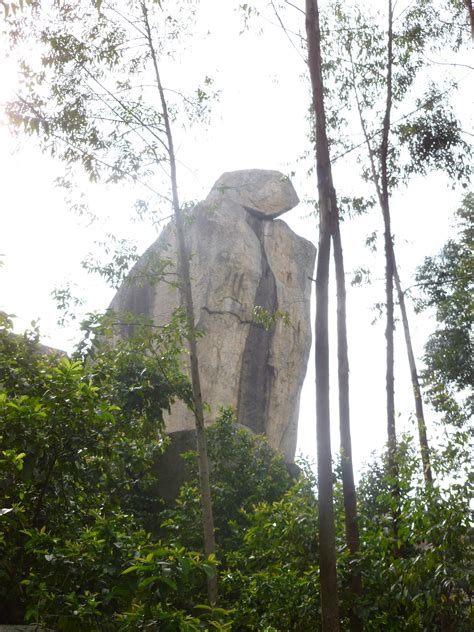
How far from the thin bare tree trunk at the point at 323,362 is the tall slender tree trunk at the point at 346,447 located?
0.37 meters

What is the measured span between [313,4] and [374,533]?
5965mm

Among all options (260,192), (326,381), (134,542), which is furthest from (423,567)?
(260,192)

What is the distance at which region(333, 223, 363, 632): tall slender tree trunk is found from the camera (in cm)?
789

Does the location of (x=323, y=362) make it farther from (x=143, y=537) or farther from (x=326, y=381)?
(x=143, y=537)

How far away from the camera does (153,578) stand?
4684mm

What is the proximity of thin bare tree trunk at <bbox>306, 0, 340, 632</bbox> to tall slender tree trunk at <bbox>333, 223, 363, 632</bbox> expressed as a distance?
37cm

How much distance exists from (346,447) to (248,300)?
11504 millimetres

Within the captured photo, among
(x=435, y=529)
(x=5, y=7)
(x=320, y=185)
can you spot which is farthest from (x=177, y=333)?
(x=5, y=7)

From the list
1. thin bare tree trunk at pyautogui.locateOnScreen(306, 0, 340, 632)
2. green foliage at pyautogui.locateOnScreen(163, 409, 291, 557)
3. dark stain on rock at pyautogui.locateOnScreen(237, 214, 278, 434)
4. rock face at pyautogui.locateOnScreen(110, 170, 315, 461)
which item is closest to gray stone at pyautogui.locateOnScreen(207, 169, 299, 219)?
rock face at pyautogui.locateOnScreen(110, 170, 315, 461)

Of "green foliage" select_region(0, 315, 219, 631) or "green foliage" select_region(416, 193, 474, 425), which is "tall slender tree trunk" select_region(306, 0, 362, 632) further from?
"green foliage" select_region(416, 193, 474, 425)

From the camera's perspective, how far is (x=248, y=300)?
20.6 metres

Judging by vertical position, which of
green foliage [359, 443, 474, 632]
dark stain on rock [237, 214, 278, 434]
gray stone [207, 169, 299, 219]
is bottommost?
green foliage [359, 443, 474, 632]

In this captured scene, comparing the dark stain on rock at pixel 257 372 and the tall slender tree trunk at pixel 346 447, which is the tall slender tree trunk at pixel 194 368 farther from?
the dark stain on rock at pixel 257 372

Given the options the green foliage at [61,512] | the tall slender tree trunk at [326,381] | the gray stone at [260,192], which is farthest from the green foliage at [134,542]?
the gray stone at [260,192]
